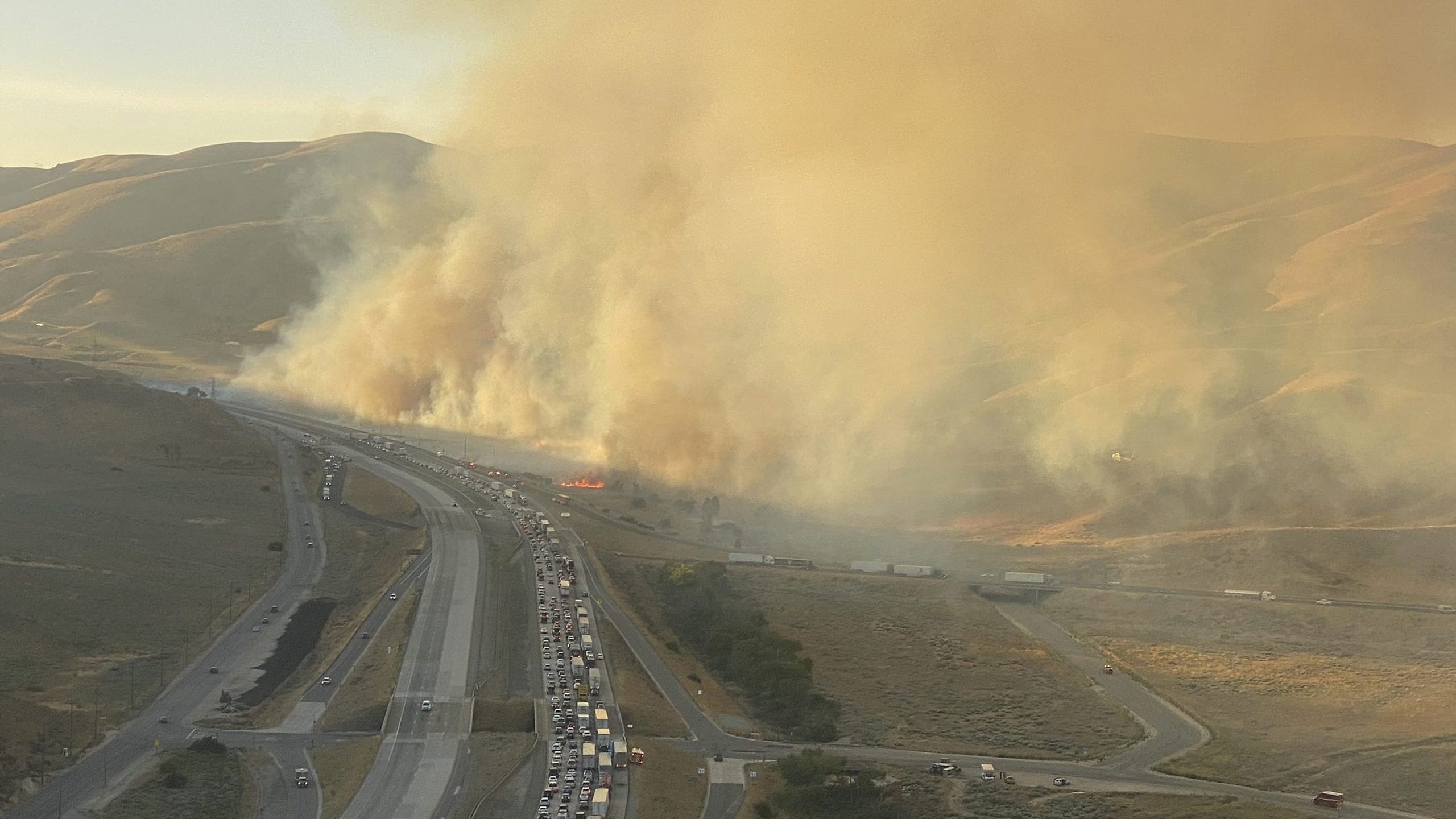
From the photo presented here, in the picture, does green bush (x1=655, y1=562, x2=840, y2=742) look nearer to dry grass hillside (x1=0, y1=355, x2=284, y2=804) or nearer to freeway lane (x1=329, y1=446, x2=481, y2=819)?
freeway lane (x1=329, y1=446, x2=481, y2=819)

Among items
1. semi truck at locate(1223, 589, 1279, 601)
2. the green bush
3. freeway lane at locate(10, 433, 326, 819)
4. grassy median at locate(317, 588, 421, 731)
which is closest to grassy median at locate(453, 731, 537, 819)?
grassy median at locate(317, 588, 421, 731)

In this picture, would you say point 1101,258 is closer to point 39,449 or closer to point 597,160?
point 597,160

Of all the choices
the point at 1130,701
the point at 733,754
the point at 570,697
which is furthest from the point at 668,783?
the point at 1130,701

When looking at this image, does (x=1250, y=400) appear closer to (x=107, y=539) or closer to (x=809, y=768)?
(x=809, y=768)

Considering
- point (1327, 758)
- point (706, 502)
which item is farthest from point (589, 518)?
point (1327, 758)

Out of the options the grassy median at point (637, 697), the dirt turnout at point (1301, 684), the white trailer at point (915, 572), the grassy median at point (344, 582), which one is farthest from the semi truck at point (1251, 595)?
the grassy median at point (344, 582)
